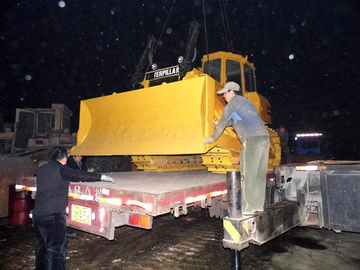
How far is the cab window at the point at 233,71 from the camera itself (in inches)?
227

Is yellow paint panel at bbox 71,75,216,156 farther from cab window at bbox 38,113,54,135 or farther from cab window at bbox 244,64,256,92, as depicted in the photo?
cab window at bbox 38,113,54,135

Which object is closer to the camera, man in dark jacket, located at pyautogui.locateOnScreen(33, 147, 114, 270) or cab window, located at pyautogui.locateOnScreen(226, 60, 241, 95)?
man in dark jacket, located at pyautogui.locateOnScreen(33, 147, 114, 270)

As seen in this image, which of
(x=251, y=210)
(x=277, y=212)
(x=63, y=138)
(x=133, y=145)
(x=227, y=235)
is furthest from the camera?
(x=63, y=138)

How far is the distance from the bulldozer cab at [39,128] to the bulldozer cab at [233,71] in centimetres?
746

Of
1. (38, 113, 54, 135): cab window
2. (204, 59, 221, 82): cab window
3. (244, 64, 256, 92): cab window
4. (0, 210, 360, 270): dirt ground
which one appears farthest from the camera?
(38, 113, 54, 135): cab window

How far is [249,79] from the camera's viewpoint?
6043 mm

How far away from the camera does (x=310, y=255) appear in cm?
427

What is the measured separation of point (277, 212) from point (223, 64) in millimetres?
3397

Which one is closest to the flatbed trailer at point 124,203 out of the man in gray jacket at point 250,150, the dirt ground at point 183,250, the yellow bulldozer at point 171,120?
the man in gray jacket at point 250,150

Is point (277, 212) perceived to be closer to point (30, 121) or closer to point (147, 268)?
point (147, 268)

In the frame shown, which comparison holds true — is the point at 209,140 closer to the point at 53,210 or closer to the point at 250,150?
the point at 250,150

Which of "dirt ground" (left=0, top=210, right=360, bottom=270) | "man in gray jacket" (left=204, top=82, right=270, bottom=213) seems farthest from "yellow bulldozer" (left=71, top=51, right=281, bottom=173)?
"dirt ground" (left=0, top=210, right=360, bottom=270)

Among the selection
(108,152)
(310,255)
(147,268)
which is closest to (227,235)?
(147,268)

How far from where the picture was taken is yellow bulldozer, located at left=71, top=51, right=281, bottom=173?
3.96 metres
